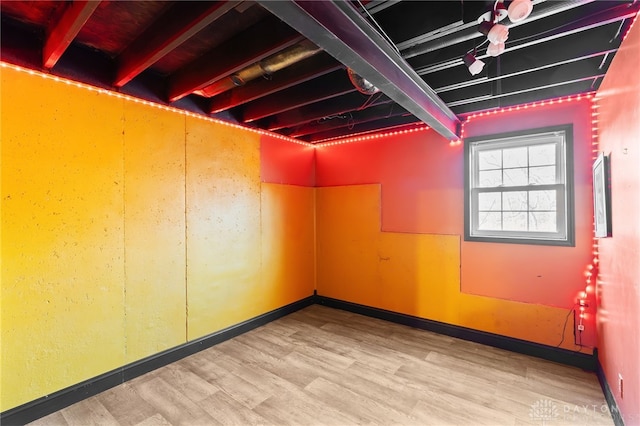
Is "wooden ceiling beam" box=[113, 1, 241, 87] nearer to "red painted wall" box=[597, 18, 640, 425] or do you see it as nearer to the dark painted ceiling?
the dark painted ceiling

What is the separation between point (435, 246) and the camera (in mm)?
3490

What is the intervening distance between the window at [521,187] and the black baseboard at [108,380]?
10.3 feet

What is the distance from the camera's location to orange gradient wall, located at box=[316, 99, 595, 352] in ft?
9.00

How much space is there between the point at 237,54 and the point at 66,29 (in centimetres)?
100

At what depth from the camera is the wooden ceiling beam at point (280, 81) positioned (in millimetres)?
2148

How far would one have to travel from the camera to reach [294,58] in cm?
205

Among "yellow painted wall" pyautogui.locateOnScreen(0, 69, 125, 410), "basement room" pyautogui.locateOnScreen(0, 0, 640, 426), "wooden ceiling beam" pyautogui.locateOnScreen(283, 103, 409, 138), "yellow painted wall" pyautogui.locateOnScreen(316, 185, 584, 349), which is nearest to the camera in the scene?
"basement room" pyautogui.locateOnScreen(0, 0, 640, 426)

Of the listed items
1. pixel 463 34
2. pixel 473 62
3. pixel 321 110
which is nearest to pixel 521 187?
pixel 473 62

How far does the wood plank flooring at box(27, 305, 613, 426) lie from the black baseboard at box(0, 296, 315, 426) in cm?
7

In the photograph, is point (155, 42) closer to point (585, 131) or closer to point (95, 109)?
point (95, 109)

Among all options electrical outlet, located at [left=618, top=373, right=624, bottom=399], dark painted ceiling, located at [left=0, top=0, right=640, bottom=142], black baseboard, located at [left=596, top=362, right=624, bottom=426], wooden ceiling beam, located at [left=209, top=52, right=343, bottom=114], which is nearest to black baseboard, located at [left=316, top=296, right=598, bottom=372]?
black baseboard, located at [left=596, top=362, right=624, bottom=426]

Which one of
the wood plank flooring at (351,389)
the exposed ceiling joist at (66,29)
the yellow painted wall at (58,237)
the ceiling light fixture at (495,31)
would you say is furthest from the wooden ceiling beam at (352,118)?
the wood plank flooring at (351,389)

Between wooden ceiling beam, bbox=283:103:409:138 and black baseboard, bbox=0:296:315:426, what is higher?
wooden ceiling beam, bbox=283:103:409:138

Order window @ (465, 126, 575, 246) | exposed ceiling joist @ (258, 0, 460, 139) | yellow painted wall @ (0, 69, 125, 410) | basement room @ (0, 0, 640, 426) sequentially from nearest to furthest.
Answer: exposed ceiling joist @ (258, 0, 460, 139), basement room @ (0, 0, 640, 426), yellow painted wall @ (0, 69, 125, 410), window @ (465, 126, 575, 246)
